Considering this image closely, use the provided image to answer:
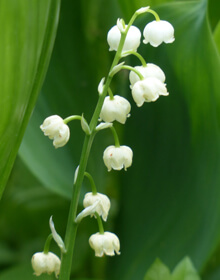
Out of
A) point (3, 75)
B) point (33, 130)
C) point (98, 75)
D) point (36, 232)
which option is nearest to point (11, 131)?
point (3, 75)

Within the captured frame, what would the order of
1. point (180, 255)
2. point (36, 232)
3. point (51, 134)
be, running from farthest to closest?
point (36, 232)
point (180, 255)
point (51, 134)

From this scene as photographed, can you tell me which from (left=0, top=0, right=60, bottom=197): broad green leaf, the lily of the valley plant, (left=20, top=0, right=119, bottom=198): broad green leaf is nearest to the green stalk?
the lily of the valley plant

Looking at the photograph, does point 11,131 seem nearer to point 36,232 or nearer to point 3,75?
point 3,75

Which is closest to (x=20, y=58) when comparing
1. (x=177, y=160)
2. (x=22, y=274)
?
(x=177, y=160)

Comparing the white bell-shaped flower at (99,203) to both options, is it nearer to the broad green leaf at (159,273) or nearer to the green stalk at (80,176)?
the green stalk at (80,176)

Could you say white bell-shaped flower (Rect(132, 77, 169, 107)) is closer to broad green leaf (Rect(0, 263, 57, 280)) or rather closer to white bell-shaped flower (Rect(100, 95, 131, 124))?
white bell-shaped flower (Rect(100, 95, 131, 124))

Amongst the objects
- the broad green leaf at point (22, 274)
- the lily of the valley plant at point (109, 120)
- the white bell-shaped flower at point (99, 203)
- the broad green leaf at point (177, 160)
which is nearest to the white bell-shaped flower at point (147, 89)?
the lily of the valley plant at point (109, 120)
